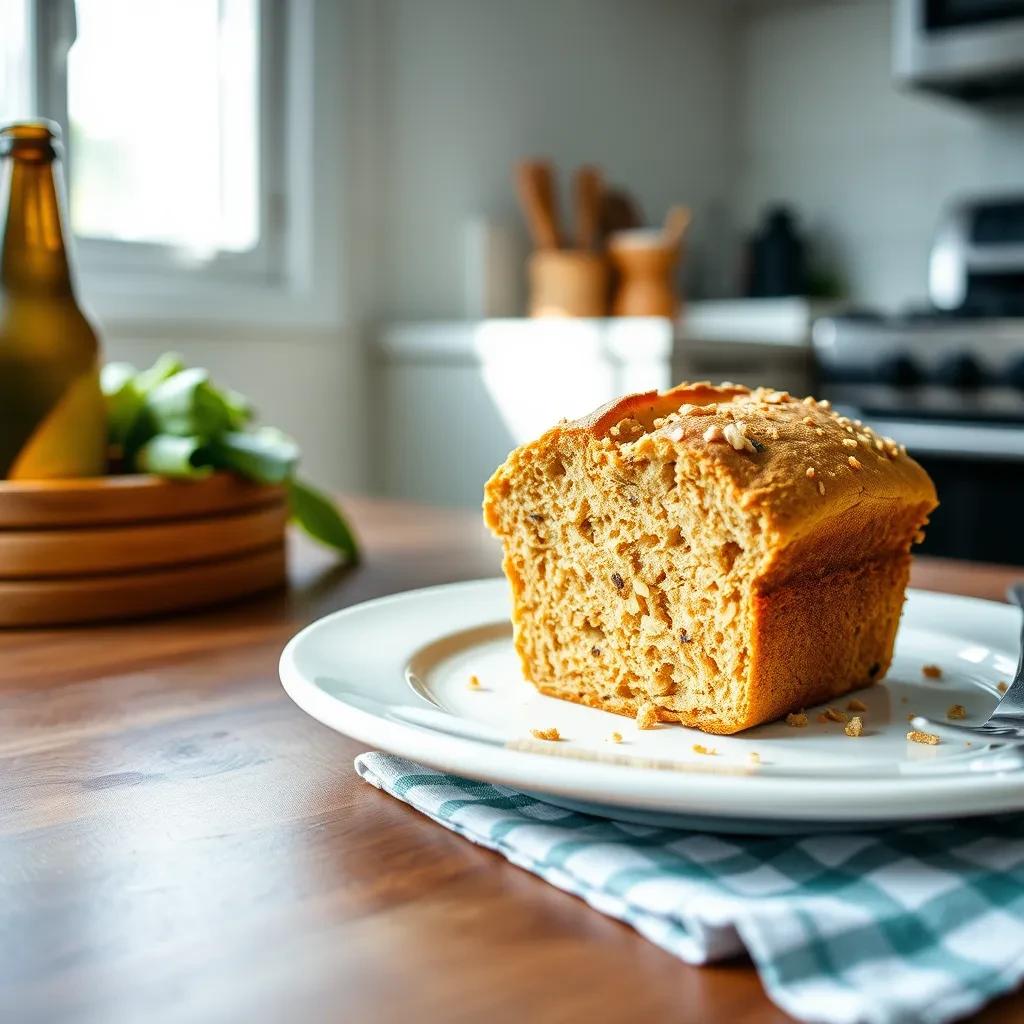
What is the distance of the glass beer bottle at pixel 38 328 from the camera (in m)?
1.03

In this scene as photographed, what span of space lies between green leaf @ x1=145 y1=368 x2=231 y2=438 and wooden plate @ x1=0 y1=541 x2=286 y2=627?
0.13 m

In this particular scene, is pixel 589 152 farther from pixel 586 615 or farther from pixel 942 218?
pixel 586 615

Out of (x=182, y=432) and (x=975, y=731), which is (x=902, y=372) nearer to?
(x=182, y=432)

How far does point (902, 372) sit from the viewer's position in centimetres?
270

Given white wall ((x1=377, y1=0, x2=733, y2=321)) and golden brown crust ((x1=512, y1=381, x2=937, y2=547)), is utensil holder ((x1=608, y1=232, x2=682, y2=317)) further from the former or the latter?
golden brown crust ((x1=512, y1=381, x2=937, y2=547))

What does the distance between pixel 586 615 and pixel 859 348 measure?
2.21 meters

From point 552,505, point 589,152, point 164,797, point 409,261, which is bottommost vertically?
point 164,797

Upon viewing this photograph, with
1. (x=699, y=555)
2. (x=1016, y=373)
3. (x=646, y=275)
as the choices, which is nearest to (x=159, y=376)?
(x=699, y=555)

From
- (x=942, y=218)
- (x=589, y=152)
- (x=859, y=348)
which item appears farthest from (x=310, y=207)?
(x=942, y=218)

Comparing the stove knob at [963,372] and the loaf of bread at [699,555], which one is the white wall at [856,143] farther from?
the loaf of bread at [699,555]

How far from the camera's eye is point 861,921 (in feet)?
1.42

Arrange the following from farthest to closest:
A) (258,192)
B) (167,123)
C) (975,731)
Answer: (258,192), (167,123), (975,731)

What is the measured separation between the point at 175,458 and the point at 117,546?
0.10 m

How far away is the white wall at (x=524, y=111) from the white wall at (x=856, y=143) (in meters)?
0.16
